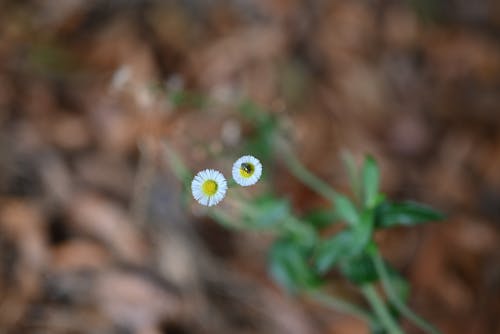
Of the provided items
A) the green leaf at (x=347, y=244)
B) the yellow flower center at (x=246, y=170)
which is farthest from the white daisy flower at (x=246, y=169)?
the green leaf at (x=347, y=244)

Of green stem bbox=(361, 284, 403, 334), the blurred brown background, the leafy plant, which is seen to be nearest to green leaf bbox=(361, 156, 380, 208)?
the leafy plant

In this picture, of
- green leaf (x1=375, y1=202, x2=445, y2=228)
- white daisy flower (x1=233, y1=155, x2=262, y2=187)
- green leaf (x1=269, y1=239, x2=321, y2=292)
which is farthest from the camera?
green leaf (x1=269, y1=239, x2=321, y2=292)

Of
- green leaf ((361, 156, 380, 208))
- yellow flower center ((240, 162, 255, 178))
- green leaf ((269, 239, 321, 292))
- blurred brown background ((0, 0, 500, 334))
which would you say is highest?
blurred brown background ((0, 0, 500, 334))

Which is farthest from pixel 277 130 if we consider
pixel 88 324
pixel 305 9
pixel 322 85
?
pixel 305 9

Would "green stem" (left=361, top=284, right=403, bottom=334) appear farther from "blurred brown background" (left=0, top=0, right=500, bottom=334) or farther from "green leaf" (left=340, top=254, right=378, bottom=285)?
"blurred brown background" (left=0, top=0, right=500, bottom=334)

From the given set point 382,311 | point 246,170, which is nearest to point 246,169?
point 246,170
